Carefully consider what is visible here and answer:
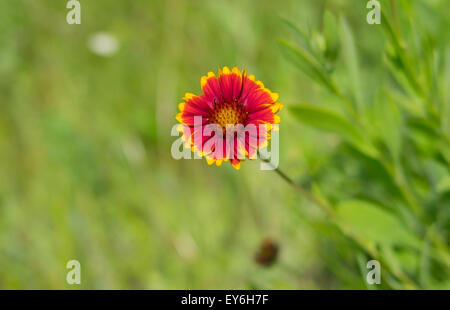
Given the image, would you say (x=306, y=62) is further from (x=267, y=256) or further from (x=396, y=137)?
(x=267, y=256)

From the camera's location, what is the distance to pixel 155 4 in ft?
5.25

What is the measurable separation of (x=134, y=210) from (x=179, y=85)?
1.33ft

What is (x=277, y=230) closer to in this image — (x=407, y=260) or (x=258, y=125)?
(x=407, y=260)

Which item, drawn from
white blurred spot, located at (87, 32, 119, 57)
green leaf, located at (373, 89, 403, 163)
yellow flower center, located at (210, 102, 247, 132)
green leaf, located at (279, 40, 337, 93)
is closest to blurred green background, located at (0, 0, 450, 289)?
white blurred spot, located at (87, 32, 119, 57)

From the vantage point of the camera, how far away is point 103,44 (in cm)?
145

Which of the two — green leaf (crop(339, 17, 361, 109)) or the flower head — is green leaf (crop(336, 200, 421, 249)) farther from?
the flower head

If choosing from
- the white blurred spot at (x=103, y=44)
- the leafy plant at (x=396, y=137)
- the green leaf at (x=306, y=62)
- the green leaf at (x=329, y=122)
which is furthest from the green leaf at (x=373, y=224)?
the white blurred spot at (x=103, y=44)

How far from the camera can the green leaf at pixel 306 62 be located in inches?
24.6

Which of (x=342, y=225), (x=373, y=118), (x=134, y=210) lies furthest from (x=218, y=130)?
(x=134, y=210)

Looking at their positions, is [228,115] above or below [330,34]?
below

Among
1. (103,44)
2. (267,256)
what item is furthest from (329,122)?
(103,44)

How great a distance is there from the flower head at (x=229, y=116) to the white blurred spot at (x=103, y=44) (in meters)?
0.98

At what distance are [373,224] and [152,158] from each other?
0.81m

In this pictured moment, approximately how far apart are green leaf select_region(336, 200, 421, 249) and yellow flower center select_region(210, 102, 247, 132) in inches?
12.1
